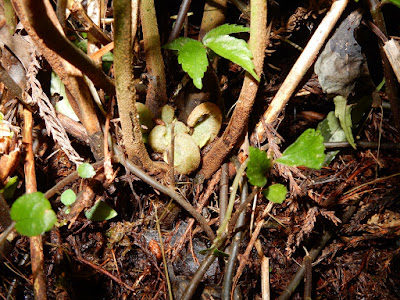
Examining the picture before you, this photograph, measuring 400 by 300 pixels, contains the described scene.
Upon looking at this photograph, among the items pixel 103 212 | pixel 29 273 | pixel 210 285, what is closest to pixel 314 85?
pixel 210 285

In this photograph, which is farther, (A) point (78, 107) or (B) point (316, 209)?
(B) point (316, 209)

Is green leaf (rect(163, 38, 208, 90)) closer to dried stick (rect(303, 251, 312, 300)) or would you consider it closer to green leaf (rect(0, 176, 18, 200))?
green leaf (rect(0, 176, 18, 200))

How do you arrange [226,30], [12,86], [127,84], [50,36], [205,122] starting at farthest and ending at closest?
[205,122] < [12,86] < [226,30] < [127,84] < [50,36]

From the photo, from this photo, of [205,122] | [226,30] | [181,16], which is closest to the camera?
[226,30]

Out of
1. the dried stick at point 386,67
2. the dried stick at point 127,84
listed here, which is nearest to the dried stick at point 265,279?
the dried stick at point 127,84

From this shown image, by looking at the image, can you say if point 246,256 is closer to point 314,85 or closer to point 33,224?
point 33,224

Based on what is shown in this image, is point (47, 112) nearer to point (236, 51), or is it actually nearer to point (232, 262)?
point (236, 51)

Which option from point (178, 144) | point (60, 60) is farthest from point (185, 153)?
point (60, 60)
